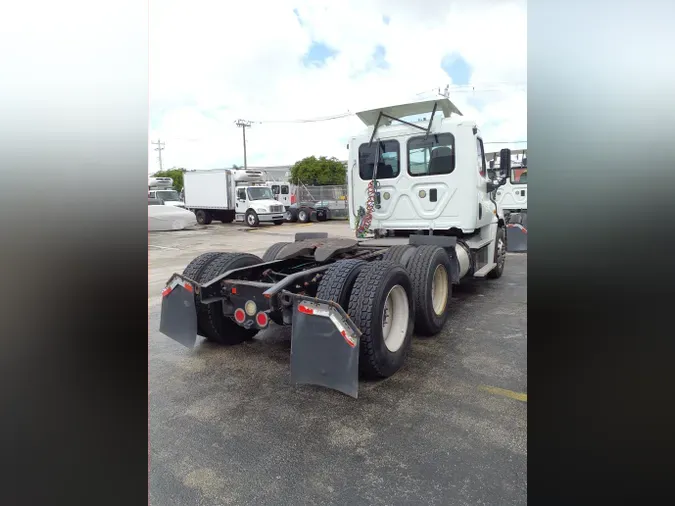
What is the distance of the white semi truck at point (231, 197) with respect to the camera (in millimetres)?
25359

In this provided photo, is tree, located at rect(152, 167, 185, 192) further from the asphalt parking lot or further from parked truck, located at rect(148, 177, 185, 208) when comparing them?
the asphalt parking lot

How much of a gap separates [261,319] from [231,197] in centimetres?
2377

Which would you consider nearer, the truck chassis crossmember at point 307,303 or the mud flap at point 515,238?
the truck chassis crossmember at point 307,303

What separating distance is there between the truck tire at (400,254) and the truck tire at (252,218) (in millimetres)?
20573

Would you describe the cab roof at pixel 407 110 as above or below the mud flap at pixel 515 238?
above

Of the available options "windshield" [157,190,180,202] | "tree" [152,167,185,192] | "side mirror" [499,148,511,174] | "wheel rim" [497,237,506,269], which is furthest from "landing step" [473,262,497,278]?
"tree" [152,167,185,192]

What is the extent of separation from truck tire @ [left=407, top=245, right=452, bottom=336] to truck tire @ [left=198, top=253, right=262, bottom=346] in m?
1.79

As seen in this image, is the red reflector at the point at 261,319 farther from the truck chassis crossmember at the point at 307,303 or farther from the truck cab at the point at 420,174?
the truck cab at the point at 420,174

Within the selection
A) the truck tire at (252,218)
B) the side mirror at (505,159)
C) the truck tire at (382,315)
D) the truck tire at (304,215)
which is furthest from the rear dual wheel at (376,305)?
the truck tire at (304,215)

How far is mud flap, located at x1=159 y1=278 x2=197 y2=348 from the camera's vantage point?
13.5 feet
